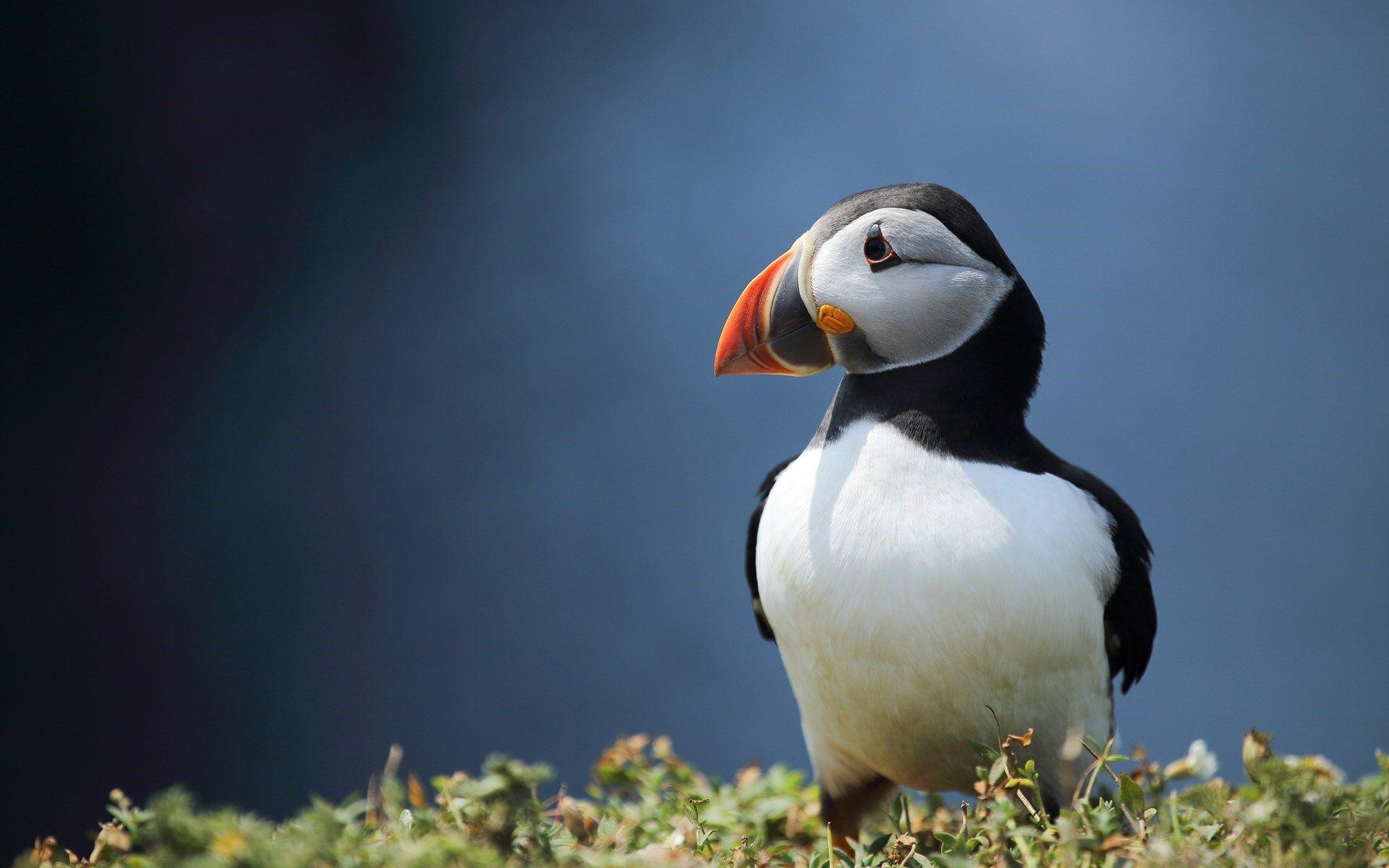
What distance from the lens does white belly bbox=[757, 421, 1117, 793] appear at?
1.48 m

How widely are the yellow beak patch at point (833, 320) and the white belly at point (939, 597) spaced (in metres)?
0.14

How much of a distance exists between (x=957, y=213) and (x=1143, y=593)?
24.1 inches

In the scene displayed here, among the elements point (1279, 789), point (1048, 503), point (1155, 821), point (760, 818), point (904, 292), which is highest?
point (904, 292)

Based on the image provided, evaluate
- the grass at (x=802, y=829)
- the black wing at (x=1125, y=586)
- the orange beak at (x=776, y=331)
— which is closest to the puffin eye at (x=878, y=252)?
the orange beak at (x=776, y=331)

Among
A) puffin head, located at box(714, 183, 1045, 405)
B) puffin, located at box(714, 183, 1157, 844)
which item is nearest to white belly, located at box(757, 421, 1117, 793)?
puffin, located at box(714, 183, 1157, 844)

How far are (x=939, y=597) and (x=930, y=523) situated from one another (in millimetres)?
97

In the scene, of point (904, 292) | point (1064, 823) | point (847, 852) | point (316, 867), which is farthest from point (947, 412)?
point (316, 867)

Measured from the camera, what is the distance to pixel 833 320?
1596 millimetres

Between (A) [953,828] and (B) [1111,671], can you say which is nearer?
(B) [1111,671]

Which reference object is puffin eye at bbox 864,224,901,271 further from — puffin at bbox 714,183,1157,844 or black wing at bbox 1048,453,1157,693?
black wing at bbox 1048,453,1157,693

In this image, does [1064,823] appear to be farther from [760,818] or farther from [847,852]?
[760,818]

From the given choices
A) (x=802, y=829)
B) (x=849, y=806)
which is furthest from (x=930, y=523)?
(x=802, y=829)

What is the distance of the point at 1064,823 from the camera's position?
3.72ft

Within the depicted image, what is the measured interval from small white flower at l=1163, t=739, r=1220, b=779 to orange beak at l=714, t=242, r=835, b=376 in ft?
2.88
